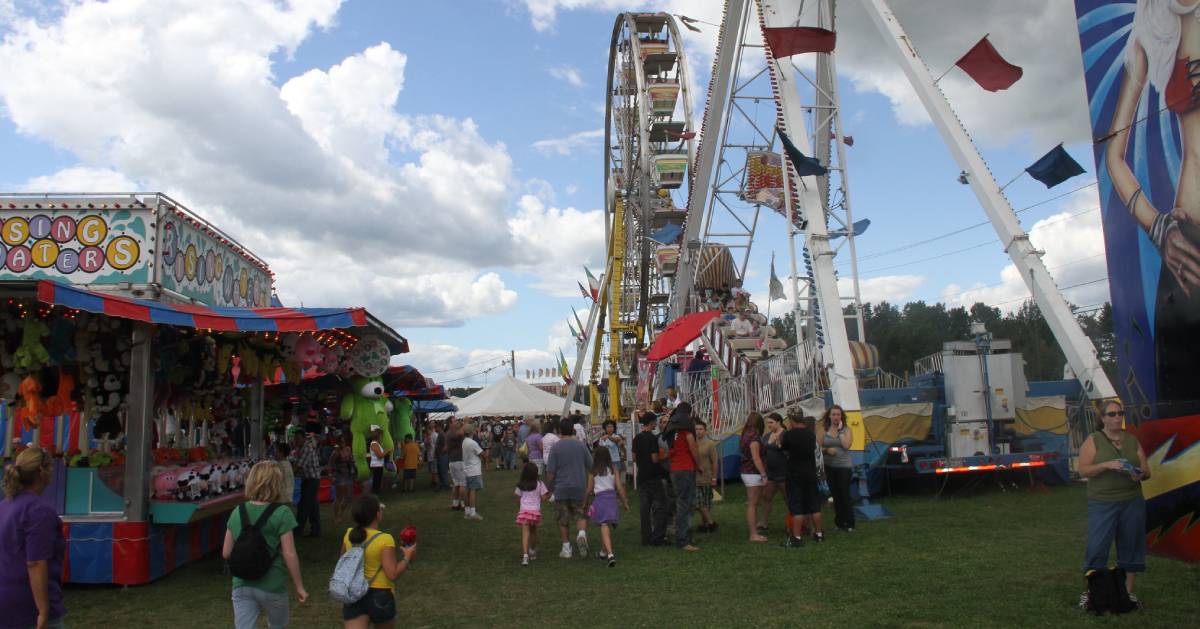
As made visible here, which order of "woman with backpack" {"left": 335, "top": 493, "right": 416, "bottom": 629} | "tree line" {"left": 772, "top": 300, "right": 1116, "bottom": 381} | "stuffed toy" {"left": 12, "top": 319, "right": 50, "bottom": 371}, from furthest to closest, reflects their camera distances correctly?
"tree line" {"left": 772, "top": 300, "right": 1116, "bottom": 381} → "stuffed toy" {"left": 12, "top": 319, "right": 50, "bottom": 371} → "woman with backpack" {"left": 335, "top": 493, "right": 416, "bottom": 629}

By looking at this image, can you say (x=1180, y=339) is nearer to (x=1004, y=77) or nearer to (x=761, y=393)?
(x=1004, y=77)

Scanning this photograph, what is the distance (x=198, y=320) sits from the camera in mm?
7938

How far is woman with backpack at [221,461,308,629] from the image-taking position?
4.45 m

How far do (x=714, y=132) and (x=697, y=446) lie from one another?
10.3 metres

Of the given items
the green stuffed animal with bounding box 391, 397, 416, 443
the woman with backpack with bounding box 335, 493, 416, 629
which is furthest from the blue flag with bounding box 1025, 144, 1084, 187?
the green stuffed animal with bounding box 391, 397, 416, 443

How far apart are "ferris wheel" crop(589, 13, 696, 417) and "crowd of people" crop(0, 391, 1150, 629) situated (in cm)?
758

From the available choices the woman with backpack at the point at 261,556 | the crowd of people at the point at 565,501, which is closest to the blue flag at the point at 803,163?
the crowd of people at the point at 565,501

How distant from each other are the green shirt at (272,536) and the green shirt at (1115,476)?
513 centimetres

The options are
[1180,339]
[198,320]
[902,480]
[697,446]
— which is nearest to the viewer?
[1180,339]

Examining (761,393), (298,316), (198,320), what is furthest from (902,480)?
(198,320)

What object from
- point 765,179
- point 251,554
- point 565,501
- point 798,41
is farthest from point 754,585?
point 765,179

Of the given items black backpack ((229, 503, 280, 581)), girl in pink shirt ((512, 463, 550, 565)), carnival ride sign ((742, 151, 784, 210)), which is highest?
carnival ride sign ((742, 151, 784, 210))

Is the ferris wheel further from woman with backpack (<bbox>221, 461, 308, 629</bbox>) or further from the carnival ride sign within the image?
woman with backpack (<bbox>221, 461, 308, 629</bbox>)

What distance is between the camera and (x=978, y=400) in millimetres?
12617
